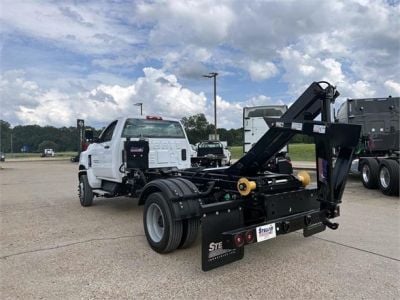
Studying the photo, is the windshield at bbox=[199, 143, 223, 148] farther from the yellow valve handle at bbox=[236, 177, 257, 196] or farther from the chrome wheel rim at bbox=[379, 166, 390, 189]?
the yellow valve handle at bbox=[236, 177, 257, 196]

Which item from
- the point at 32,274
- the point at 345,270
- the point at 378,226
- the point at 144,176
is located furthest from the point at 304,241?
the point at 32,274

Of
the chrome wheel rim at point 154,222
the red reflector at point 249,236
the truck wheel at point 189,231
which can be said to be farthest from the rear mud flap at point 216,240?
the chrome wheel rim at point 154,222

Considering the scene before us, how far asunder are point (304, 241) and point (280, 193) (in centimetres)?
130

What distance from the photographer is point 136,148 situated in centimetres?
731

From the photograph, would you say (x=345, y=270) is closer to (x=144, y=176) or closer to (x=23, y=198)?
(x=144, y=176)

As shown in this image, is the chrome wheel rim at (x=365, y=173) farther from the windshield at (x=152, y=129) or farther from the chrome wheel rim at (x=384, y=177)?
the windshield at (x=152, y=129)

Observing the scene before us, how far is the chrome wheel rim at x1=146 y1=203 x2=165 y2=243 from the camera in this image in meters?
5.28

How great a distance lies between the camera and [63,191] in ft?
40.4

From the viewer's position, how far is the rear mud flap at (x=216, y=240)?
3.98m

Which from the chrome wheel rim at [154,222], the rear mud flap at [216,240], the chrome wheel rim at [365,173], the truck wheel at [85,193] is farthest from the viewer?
the chrome wheel rim at [365,173]

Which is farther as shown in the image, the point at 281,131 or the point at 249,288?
the point at 281,131

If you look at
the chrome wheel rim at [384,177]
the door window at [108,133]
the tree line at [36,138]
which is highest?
the tree line at [36,138]

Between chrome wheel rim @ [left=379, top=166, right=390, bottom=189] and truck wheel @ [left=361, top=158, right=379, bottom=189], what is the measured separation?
43 cm

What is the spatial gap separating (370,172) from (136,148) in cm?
741
